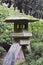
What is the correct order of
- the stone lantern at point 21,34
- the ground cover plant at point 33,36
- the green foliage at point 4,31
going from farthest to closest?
the green foliage at point 4,31 → the stone lantern at point 21,34 → the ground cover plant at point 33,36

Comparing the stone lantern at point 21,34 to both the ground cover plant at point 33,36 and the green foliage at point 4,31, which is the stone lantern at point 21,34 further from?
the green foliage at point 4,31

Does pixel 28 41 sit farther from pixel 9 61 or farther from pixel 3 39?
pixel 3 39

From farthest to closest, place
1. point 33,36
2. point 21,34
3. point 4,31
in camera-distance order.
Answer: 1. point 4,31
2. point 33,36
3. point 21,34

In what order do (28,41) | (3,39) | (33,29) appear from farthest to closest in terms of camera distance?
(3,39)
(33,29)
(28,41)

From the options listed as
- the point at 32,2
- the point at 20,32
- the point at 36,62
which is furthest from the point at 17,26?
the point at 32,2

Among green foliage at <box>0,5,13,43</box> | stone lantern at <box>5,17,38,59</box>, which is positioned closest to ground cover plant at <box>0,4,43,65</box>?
green foliage at <box>0,5,13,43</box>

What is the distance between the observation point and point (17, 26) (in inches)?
461

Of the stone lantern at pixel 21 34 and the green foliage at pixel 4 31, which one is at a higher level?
the stone lantern at pixel 21 34

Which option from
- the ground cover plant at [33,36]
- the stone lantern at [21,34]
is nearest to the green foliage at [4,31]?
the ground cover plant at [33,36]

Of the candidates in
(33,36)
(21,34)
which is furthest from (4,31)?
(21,34)

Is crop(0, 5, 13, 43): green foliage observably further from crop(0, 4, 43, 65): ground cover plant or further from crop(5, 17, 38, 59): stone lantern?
crop(5, 17, 38, 59): stone lantern

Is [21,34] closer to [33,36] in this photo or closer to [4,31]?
[33,36]

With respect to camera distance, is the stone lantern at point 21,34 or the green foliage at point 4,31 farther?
the green foliage at point 4,31

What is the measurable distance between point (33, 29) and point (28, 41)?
5.84 feet
